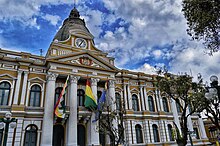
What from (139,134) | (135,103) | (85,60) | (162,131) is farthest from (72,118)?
(162,131)

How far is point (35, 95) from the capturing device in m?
17.8

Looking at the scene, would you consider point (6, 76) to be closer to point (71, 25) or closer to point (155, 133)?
point (71, 25)

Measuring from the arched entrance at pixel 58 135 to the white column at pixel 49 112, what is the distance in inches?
78.6

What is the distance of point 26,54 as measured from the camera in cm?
1836

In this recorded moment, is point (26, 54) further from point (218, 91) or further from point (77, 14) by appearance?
point (218, 91)

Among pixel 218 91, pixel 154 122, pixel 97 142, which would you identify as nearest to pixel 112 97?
pixel 97 142

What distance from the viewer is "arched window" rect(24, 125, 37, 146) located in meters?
15.9

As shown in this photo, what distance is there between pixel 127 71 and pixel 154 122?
729 cm

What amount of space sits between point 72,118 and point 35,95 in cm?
434

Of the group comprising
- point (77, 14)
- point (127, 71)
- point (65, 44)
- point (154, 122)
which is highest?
point (77, 14)

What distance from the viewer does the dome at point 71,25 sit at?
22.8 m

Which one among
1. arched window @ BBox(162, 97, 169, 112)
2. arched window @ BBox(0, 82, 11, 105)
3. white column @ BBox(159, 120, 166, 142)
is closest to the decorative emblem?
arched window @ BBox(0, 82, 11, 105)

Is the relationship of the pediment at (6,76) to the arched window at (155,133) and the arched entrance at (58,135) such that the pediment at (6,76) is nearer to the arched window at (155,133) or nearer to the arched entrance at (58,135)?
the arched entrance at (58,135)

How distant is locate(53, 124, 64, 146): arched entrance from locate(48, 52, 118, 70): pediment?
21.5 feet
